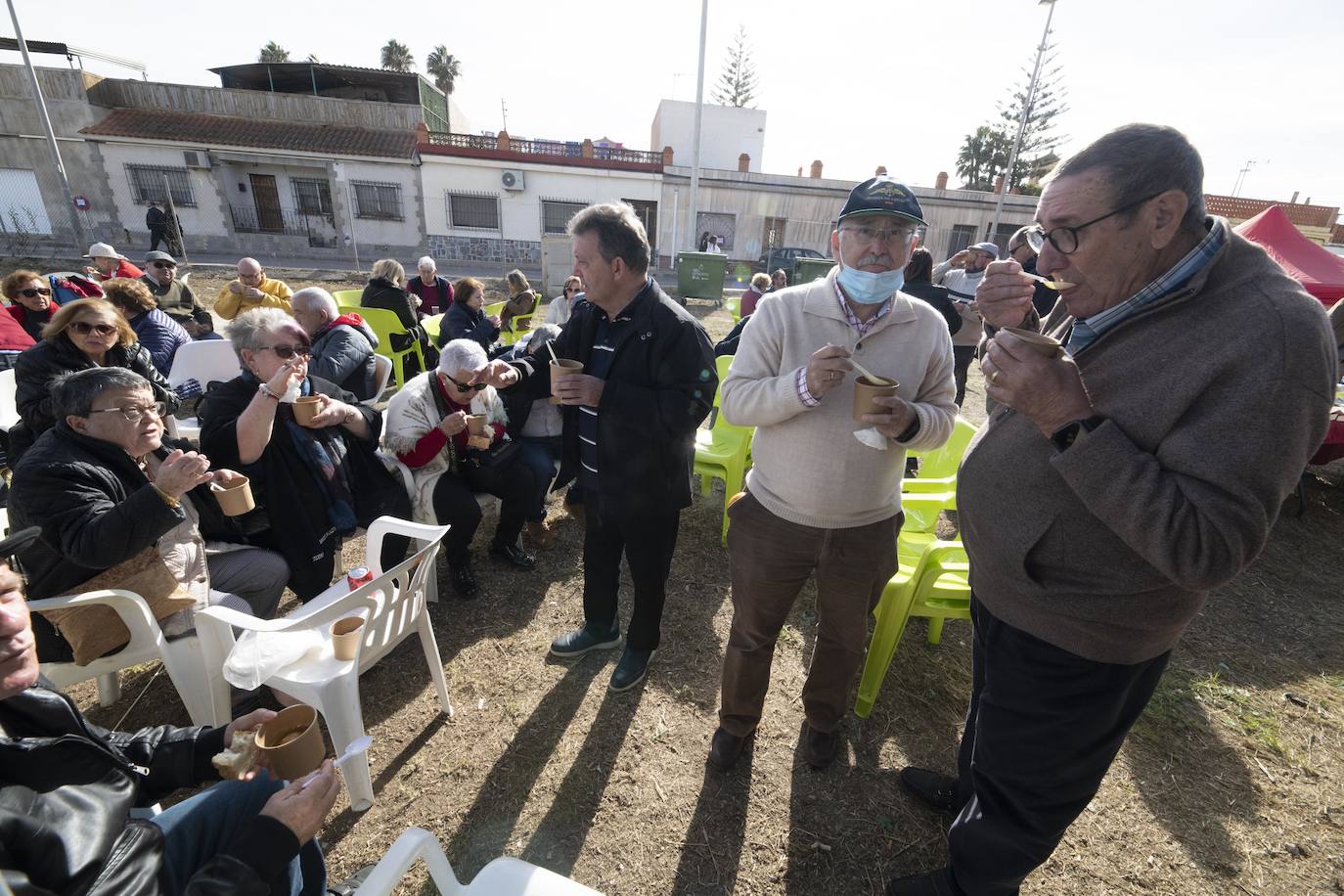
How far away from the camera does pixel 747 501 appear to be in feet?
6.89

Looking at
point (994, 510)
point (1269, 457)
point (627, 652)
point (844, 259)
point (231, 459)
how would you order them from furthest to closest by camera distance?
point (627, 652), point (231, 459), point (844, 259), point (994, 510), point (1269, 457)

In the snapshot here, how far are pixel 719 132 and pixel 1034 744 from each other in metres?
29.2

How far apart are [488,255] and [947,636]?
859 inches

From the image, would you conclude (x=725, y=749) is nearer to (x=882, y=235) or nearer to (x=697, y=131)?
(x=882, y=235)

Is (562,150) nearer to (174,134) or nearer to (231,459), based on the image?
(174,134)

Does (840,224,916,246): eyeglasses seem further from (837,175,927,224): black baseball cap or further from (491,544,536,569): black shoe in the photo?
(491,544,536,569): black shoe

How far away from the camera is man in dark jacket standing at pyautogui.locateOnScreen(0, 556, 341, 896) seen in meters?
0.98

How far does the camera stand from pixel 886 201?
180cm

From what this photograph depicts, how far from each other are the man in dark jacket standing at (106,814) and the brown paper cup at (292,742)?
9cm

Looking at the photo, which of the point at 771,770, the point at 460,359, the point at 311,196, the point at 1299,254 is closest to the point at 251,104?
the point at 311,196

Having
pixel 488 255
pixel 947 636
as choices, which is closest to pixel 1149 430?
pixel 947 636

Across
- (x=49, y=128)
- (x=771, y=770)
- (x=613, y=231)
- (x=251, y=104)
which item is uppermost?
(x=251, y=104)

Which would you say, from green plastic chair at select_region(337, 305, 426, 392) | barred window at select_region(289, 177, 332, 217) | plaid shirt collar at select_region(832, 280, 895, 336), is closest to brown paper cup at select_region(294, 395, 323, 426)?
plaid shirt collar at select_region(832, 280, 895, 336)

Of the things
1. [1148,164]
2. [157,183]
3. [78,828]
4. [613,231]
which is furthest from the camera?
[157,183]
